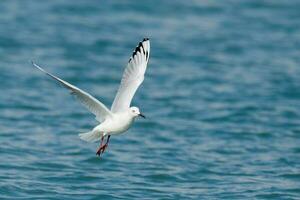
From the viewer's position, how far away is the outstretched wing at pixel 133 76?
38.4 feet

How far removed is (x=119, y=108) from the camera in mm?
11594

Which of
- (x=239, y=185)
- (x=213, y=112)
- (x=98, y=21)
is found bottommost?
(x=239, y=185)

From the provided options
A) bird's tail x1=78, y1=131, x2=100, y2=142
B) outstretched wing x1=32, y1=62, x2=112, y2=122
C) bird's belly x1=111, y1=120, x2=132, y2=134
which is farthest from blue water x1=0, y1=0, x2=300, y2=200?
bird's belly x1=111, y1=120, x2=132, y2=134

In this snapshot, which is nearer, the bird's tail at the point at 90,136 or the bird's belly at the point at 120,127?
the bird's belly at the point at 120,127

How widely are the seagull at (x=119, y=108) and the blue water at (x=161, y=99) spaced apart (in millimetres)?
1769

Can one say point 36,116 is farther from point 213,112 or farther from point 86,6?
point 86,6

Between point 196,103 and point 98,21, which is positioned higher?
point 98,21

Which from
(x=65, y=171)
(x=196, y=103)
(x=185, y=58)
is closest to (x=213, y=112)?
(x=196, y=103)

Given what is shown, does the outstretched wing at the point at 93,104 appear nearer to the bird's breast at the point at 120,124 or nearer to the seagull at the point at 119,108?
the seagull at the point at 119,108

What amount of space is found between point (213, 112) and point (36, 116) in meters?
3.57

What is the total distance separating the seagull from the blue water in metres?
1.77

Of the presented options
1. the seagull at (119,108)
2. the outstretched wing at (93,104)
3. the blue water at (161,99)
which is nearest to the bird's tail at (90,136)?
the seagull at (119,108)

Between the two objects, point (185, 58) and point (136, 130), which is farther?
point (185, 58)

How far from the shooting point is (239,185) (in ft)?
44.9
